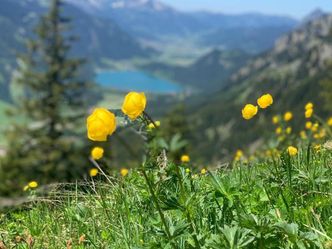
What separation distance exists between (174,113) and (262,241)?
211ft

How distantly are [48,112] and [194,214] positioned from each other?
4515 centimetres

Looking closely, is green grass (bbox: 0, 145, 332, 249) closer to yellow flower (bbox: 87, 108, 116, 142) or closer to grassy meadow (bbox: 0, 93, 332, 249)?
grassy meadow (bbox: 0, 93, 332, 249)

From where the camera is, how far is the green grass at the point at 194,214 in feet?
8.32

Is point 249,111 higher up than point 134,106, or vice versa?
point 249,111

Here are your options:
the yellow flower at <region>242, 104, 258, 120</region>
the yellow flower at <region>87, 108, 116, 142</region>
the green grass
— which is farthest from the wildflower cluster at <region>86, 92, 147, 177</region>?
the yellow flower at <region>242, 104, 258, 120</region>

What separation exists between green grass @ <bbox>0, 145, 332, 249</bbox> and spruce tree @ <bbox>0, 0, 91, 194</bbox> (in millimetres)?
36493

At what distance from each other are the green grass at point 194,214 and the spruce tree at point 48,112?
36.5m

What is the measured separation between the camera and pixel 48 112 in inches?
1858

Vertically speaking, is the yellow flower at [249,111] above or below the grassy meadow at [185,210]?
above

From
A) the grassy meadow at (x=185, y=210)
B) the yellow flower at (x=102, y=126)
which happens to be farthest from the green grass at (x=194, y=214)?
the yellow flower at (x=102, y=126)

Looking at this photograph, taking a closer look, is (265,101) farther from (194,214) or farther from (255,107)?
(194,214)

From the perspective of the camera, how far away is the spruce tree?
44531 millimetres

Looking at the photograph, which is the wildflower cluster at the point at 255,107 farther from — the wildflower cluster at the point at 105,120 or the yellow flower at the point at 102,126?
the yellow flower at the point at 102,126

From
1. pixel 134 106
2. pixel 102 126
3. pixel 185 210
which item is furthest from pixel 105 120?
pixel 185 210
